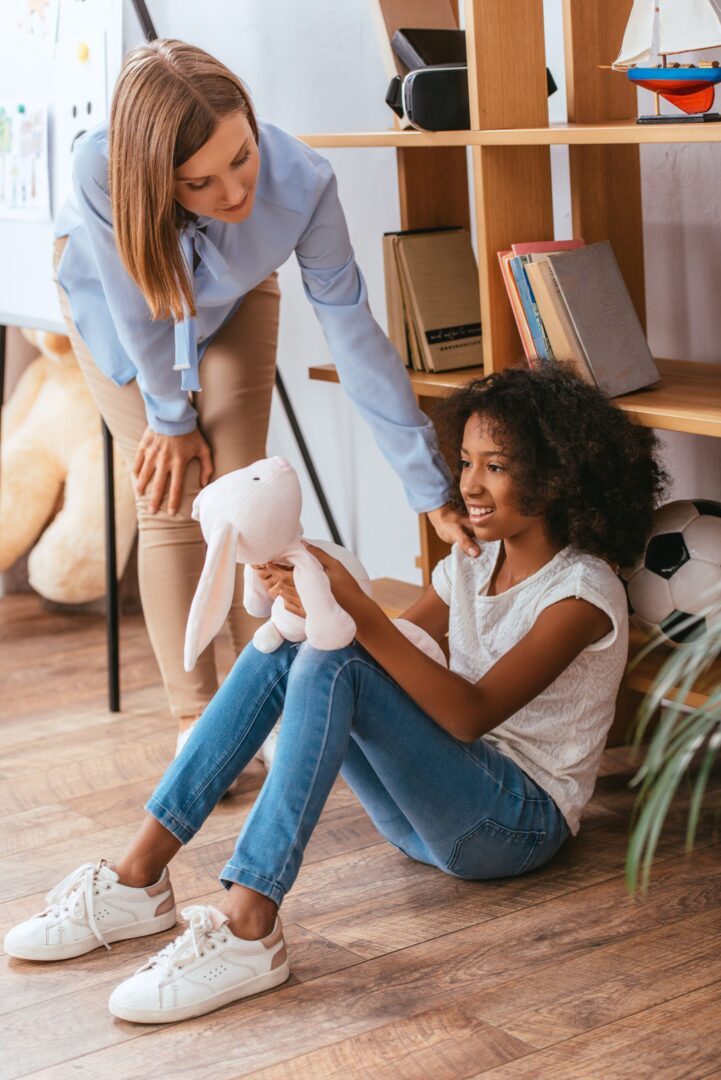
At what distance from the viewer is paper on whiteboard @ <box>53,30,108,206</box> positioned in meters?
2.40

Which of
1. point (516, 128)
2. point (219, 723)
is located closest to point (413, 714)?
point (219, 723)

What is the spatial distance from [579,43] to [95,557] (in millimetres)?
1659

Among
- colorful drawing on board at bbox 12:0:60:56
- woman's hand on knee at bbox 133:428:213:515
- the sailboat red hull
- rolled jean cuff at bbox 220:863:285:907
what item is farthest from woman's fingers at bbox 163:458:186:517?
colorful drawing on board at bbox 12:0:60:56

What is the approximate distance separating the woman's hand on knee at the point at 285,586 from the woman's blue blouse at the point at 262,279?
1.45 ft

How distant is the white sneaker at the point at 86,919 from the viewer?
1625 mm

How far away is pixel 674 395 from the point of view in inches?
73.0

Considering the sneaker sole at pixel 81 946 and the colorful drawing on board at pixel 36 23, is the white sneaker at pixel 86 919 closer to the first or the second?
the sneaker sole at pixel 81 946

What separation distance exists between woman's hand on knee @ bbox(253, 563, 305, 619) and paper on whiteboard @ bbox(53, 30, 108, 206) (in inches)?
45.5

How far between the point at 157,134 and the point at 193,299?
272 mm

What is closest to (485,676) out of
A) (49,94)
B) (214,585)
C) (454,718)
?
(454,718)

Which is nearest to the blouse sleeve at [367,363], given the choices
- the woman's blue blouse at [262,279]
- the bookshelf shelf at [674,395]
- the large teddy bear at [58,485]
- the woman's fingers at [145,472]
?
the woman's blue blouse at [262,279]

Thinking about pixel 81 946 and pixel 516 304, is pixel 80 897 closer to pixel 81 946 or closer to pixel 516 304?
pixel 81 946

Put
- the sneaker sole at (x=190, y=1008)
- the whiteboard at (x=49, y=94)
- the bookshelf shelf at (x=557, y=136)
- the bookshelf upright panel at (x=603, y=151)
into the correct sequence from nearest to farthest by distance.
Result: the sneaker sole at (x=190, y=1008)
the bookshelf shelf at (x=557, y=136)
the bookshelf upright panel at (x=603, y=151)
the whiteboard at (x=49, y=94)

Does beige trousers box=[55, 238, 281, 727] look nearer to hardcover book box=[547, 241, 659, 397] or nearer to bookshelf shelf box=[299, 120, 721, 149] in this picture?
bookshelf shelf box=[299, 120, 721, 149]
